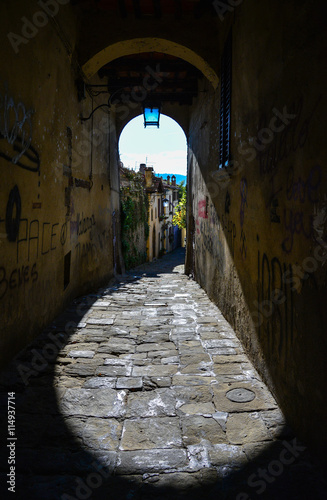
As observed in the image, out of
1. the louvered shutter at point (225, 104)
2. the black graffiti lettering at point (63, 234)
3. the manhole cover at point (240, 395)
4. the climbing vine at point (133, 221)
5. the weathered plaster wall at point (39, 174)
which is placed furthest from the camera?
the climbing vine at point (133, 221)

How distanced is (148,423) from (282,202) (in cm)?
193

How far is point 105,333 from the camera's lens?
4562 mm

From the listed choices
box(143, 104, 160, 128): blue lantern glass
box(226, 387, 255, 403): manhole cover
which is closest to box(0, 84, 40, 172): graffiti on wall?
box(226, 387, 255, 403): manhole cover

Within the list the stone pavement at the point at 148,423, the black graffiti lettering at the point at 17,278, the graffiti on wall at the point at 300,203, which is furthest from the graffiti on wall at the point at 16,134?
the graffiti on wall at the point at 300,203

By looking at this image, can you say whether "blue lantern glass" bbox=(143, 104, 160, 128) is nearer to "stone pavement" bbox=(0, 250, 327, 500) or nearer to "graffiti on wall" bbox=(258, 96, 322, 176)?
"graffiti on wall" bbox=(258, 96, 322, 176)

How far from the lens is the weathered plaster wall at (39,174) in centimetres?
Answer: 336

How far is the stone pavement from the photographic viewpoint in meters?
2.01

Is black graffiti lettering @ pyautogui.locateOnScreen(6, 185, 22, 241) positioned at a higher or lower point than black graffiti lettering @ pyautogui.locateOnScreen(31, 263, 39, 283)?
higher

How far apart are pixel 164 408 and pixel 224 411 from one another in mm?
467

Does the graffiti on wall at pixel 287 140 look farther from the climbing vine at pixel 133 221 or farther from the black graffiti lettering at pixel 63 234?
the climbing vine at pixel 133 221

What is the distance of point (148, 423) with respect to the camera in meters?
2.61

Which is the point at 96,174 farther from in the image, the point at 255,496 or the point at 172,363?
the point at 255,496

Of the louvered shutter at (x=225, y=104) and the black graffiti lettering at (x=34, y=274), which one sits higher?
the louvered shutter at (x=225, y=104)

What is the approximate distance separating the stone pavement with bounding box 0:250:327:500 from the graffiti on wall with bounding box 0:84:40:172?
2015 mm
